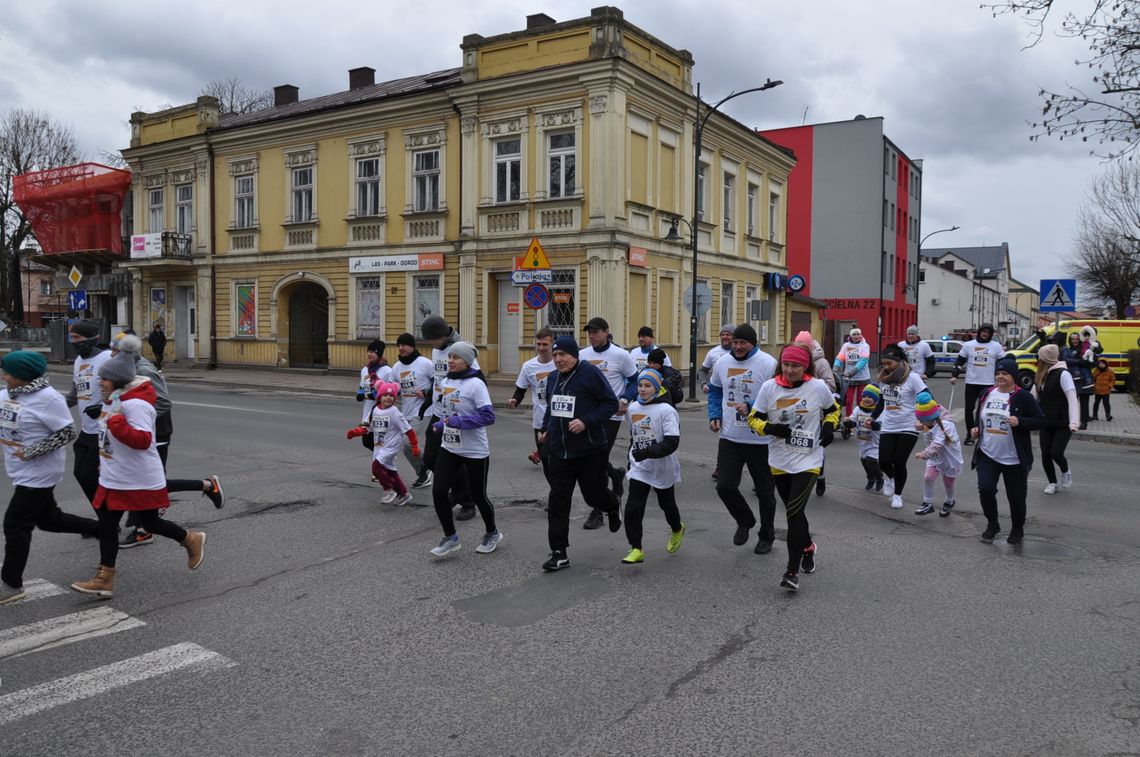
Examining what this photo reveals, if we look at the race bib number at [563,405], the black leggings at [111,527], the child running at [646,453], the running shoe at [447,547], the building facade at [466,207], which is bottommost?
the running shoe at [447,547]

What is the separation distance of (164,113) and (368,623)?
33569mm

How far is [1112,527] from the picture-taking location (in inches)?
313

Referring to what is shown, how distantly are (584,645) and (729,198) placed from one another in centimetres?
2719

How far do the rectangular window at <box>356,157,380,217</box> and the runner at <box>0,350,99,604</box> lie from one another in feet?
75.0

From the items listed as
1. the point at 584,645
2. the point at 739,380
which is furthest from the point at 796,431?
the point at 584,645

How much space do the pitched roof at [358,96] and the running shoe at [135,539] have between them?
2084 cm

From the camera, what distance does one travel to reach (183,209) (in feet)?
109

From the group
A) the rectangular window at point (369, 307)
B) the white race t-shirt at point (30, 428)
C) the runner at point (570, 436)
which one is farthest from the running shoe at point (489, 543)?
the rectangular window at point (369, 307)

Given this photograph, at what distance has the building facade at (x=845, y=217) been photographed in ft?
155

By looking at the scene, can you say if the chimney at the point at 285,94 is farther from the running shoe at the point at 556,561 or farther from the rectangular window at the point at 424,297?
the running shoe at the point at 556,561

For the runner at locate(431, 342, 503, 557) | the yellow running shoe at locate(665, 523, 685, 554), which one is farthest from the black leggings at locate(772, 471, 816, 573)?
the runner at locate(431, 342, 503, 557)

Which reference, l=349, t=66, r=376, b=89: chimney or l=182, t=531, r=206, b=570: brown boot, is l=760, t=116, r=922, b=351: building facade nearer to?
l=349, t=66, r=376, b=89: chimney

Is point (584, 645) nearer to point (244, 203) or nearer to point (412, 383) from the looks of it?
point (412, 383)

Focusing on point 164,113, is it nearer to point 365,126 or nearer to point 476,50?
point 365,126
